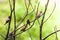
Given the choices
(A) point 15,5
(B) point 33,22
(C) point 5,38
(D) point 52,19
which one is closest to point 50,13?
(D) point 52,19

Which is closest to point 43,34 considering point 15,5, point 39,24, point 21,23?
point 39,24

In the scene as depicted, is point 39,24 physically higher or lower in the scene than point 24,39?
higher

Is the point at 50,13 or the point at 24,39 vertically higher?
the point at 50,13

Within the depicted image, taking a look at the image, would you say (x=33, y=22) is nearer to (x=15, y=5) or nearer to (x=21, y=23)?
(x=21, y=23)

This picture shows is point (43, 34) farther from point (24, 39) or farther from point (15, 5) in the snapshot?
point (15, 5)

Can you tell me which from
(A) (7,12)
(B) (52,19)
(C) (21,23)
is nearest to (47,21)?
(B) (52,19)

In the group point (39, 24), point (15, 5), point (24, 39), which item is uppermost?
point (15, 5)

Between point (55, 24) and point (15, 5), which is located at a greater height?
point (15, 5)

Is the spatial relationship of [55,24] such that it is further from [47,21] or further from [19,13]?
[19,13]
